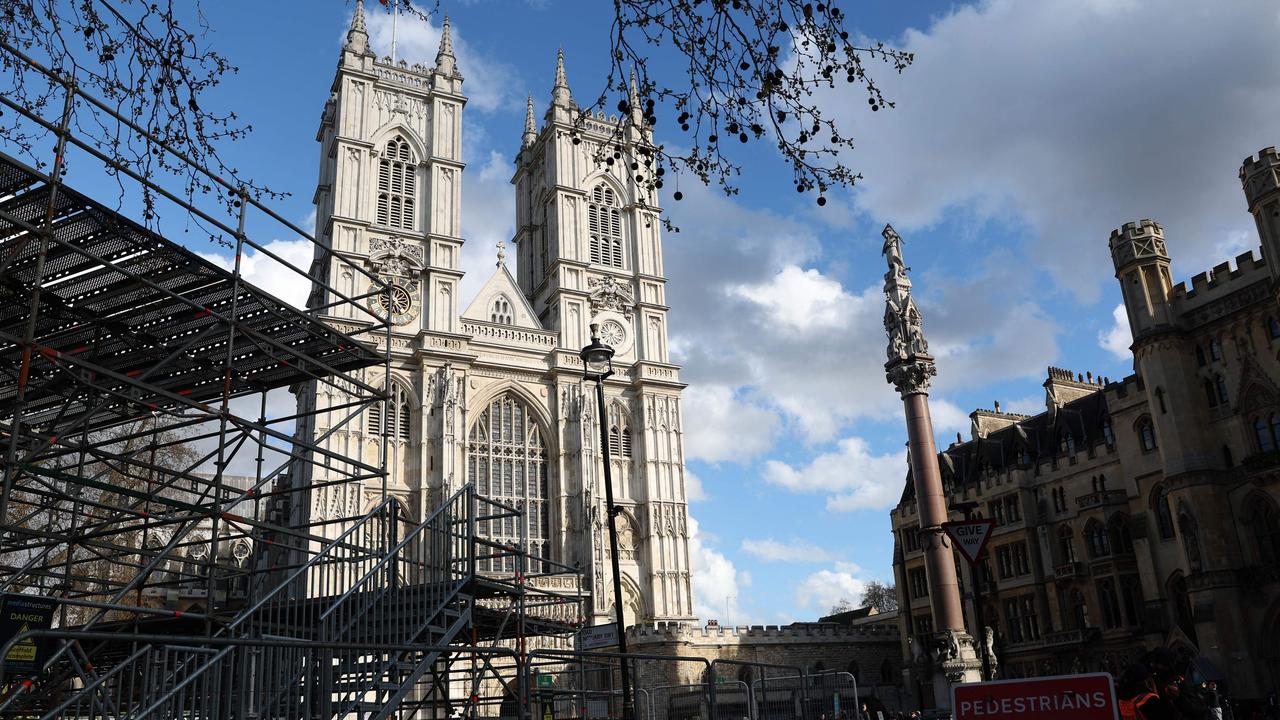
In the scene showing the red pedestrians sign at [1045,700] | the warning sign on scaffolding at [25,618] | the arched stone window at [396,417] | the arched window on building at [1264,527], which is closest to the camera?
the red pedestrians sign at [1045,700]

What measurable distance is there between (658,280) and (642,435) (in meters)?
8.46

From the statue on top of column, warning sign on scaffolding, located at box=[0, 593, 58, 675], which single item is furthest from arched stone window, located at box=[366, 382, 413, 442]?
warning sign on scaffolding, located at box=[0, 593, 58, 675]

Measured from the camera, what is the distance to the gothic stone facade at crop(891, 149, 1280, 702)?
28.1 metres

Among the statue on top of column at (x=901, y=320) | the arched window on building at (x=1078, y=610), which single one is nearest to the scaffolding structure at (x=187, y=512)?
the statue on top of column at (x=901, y=320)

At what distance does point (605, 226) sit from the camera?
50.2 meters

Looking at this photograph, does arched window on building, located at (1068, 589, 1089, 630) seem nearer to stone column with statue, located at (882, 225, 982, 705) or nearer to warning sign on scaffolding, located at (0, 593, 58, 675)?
stone column with statue, located at (882, 225, 982, 705)

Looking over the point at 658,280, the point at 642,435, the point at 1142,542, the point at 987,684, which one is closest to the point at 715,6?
the point at 987,684

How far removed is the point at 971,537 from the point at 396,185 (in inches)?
1469

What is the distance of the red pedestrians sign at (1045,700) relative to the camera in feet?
15.4

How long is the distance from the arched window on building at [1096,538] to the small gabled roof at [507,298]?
79.4ft

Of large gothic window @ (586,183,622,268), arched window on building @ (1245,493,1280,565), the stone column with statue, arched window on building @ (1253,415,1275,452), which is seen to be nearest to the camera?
the stone column with statue

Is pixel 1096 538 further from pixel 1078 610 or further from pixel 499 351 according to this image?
pixel 499 351

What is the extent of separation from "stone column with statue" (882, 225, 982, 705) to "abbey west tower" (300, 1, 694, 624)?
14.9 metres

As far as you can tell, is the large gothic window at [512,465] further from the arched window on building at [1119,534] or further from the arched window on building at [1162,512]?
the arched window on building at [1162,512]
